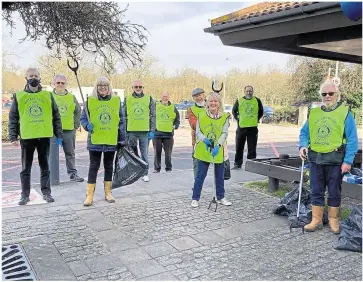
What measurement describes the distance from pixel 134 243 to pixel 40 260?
980 mm

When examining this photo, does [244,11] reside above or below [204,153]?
above

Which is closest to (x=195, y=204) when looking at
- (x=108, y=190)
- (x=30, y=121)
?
(x=108, y=190)

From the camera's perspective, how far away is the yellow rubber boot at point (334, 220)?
462cm

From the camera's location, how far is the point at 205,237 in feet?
14.4

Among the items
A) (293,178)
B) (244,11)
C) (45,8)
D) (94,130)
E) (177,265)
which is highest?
(244,11)

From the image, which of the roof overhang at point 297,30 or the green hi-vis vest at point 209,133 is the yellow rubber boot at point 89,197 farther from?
the roof overhang at point 297,30

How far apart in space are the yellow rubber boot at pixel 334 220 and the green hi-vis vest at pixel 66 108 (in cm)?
474

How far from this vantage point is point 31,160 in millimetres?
5613

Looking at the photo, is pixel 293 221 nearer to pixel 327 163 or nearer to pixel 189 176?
pixel 327 163

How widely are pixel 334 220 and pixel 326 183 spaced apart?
1.51 ft

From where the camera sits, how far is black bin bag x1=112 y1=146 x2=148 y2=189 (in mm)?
5863

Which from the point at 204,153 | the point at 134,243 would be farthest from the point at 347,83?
the point at 134,243

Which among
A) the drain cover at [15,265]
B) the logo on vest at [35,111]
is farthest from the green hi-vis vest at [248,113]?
the drain cover at [15,265]

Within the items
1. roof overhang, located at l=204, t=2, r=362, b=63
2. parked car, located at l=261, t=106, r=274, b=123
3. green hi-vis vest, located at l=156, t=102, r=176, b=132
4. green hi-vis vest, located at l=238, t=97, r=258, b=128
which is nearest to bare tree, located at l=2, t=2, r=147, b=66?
roof overhang, located at l=204, t=2, r=362, b=63
